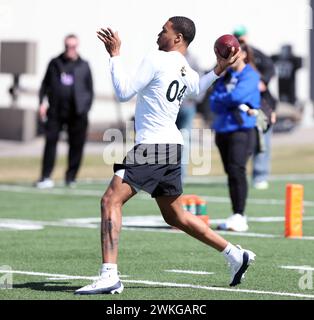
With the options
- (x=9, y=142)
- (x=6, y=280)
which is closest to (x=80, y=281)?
(x=6, y=280)

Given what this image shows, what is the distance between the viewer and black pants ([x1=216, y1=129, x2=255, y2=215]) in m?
14.9

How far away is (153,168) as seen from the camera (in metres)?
10.5

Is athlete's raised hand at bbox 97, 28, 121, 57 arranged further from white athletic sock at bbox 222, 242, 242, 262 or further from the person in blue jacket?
the person in blue jacket

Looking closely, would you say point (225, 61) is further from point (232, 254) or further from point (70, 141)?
point (70, 141)

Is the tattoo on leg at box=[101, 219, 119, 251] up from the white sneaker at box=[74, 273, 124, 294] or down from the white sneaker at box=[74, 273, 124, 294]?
up

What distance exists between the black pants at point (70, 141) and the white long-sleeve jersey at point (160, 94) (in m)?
10.4

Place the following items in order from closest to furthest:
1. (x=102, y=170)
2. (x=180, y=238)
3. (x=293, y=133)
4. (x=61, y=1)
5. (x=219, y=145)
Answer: (x=180, y=238), (x=219, y=145), (x=102, y=170), (x=61, y=1), (x=293, y=133)

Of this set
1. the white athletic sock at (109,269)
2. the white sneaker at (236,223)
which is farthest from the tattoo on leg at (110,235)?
the white sneaker at (236,223)

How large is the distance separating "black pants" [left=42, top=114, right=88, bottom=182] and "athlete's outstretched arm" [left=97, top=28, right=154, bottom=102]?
421 inches

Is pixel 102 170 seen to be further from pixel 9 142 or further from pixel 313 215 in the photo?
pixel 313 215

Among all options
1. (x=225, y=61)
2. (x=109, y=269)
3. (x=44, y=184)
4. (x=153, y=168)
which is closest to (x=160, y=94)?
(x=153, y=168)

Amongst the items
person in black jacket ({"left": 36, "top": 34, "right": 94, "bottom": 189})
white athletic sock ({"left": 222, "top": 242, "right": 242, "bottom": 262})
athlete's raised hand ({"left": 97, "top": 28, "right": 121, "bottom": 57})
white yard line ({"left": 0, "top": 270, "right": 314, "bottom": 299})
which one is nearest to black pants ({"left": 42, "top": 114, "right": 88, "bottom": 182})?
person in black jacket ({"left": 36, "top": 34, "right": 94, "bottom": 189})

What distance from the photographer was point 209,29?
116 ft

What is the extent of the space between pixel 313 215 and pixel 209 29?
19081 mm
